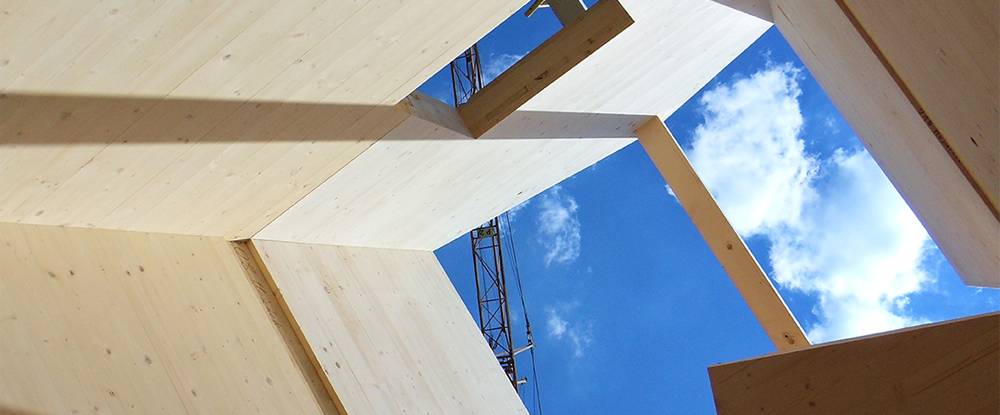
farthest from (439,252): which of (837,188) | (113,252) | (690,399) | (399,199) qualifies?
(113,252)

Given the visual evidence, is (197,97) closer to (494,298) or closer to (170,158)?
(170,158)

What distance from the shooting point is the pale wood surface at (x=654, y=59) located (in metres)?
4.25

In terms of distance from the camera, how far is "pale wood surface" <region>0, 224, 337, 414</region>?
3.01 m

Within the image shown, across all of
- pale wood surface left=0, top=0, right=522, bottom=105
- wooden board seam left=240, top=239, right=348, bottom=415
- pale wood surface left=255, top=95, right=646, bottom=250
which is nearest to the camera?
pale wood surface left=0, top=0, right=522, bottom=105

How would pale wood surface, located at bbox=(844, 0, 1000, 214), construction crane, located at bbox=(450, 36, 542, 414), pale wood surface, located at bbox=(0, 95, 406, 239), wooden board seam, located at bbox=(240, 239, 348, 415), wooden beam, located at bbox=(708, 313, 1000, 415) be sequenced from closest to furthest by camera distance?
wooden beam, located at bbox=(708, 313, 1000, 415) < pale wood surface, located at bbox=(844, 0, 1000, 214) < pale wood surface, located at bbox=(0, 95, 406, 239) < wooden board seam, located at bbox=(240, 239, 348, 415) < construction crane, located at bbox=(450, 36, 542, 414)

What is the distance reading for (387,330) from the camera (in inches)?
197

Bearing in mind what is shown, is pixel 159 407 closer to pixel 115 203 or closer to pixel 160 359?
pixel 160 359

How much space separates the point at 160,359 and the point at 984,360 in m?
2.97

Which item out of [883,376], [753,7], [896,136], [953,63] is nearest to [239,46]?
[953,63]

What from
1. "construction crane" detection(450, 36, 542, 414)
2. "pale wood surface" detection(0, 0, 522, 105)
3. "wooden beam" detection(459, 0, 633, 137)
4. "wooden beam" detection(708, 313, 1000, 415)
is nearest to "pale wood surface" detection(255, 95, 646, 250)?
"wooden beam" detection(459, 0, 633, 137)

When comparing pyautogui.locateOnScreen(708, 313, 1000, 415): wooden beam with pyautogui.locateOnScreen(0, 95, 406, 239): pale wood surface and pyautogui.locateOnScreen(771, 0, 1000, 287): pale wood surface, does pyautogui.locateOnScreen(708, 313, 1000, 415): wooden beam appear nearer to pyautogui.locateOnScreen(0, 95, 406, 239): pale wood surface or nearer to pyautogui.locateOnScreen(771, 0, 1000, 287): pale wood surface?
pyautogui.locateOnScreen(771, 0, 1000, 287): pale wood surface

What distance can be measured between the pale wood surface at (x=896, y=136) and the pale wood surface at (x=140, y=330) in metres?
2.75

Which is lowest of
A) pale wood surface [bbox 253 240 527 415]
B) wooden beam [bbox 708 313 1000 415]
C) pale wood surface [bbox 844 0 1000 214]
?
wooden beam [bbox 708 313 1000 415]

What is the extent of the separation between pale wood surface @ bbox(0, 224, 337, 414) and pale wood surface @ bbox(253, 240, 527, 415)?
0.57 ft
